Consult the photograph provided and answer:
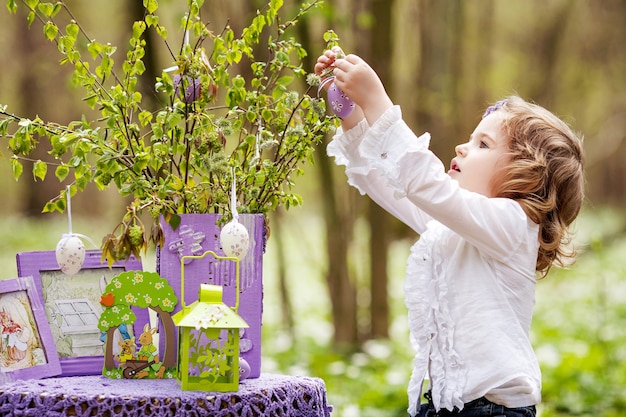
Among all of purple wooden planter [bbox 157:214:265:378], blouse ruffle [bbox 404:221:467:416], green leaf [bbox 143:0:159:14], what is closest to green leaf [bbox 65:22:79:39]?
green leaf [bbox 143:0:159:14]

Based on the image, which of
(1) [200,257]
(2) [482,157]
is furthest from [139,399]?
(2) [482,157]

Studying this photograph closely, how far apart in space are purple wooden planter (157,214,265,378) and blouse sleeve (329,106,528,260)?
293mm

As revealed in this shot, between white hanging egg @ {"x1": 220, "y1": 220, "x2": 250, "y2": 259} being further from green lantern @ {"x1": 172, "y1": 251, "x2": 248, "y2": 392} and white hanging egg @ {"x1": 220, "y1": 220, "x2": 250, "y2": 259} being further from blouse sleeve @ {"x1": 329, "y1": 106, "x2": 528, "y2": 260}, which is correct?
blouse sleeve @ {"x1": 329, "y1": 106, "x2": 528, "y2": 260}

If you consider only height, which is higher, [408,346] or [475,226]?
[475,226]

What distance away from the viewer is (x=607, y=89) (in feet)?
45.1

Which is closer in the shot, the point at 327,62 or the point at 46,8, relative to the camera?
the point at 46,8

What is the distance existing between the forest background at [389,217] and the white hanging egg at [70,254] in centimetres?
62

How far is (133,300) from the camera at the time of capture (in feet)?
5.54

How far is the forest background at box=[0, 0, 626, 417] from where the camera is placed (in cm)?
520

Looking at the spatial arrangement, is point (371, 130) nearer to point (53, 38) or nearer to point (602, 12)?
Answer: point (53, 38)

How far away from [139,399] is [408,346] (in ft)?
15.0

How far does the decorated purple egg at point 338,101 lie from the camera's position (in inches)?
71.4

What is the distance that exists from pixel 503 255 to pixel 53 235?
10.9 m

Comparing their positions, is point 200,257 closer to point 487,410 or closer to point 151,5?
point 151,5
